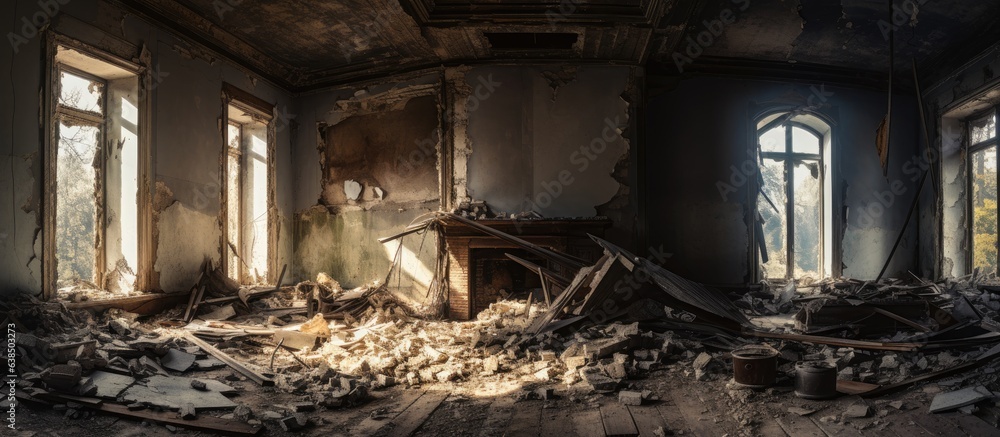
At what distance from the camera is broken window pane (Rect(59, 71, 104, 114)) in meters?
6.14

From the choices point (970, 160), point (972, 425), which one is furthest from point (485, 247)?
point (970, 160)

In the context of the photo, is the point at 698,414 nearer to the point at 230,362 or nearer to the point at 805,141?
the point at 230,362

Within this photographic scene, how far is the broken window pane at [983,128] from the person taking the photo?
28.9ft

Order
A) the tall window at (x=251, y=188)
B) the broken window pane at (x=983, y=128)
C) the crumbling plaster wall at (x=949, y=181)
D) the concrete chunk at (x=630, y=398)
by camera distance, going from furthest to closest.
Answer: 1. the crumbling plaster wall at (x=949, y=181)
2. the tall window at (x=251, y=188)
3. the broken window pane at (x=983, y=128)
4. the concrete chunk at (x=630, y=398)

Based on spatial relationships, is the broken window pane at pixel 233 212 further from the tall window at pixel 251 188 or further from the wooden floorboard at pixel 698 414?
the wooden floorboard at pixel 698 414

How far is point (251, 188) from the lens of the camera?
9.18 m

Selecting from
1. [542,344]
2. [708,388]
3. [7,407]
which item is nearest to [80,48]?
[7,407]

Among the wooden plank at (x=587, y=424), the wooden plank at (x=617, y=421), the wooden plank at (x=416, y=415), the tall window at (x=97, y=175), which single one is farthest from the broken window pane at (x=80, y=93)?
the wooden plank at (x=617, y=421)

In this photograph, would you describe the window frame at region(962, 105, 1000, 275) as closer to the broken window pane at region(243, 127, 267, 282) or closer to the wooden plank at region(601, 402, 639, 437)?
the wooden plank at region(601, 402, 639, 437)

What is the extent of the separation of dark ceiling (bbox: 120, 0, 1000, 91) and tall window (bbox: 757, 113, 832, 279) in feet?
3.32

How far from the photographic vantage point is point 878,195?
31.9 ft

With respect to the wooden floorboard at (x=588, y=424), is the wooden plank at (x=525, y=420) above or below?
below

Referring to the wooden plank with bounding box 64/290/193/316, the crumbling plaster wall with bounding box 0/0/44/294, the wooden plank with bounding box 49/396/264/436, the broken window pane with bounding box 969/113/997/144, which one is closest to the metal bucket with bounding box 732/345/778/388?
the wooden plank with bounding box 49/396/264/436

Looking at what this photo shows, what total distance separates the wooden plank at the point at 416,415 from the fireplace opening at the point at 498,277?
403 cm
